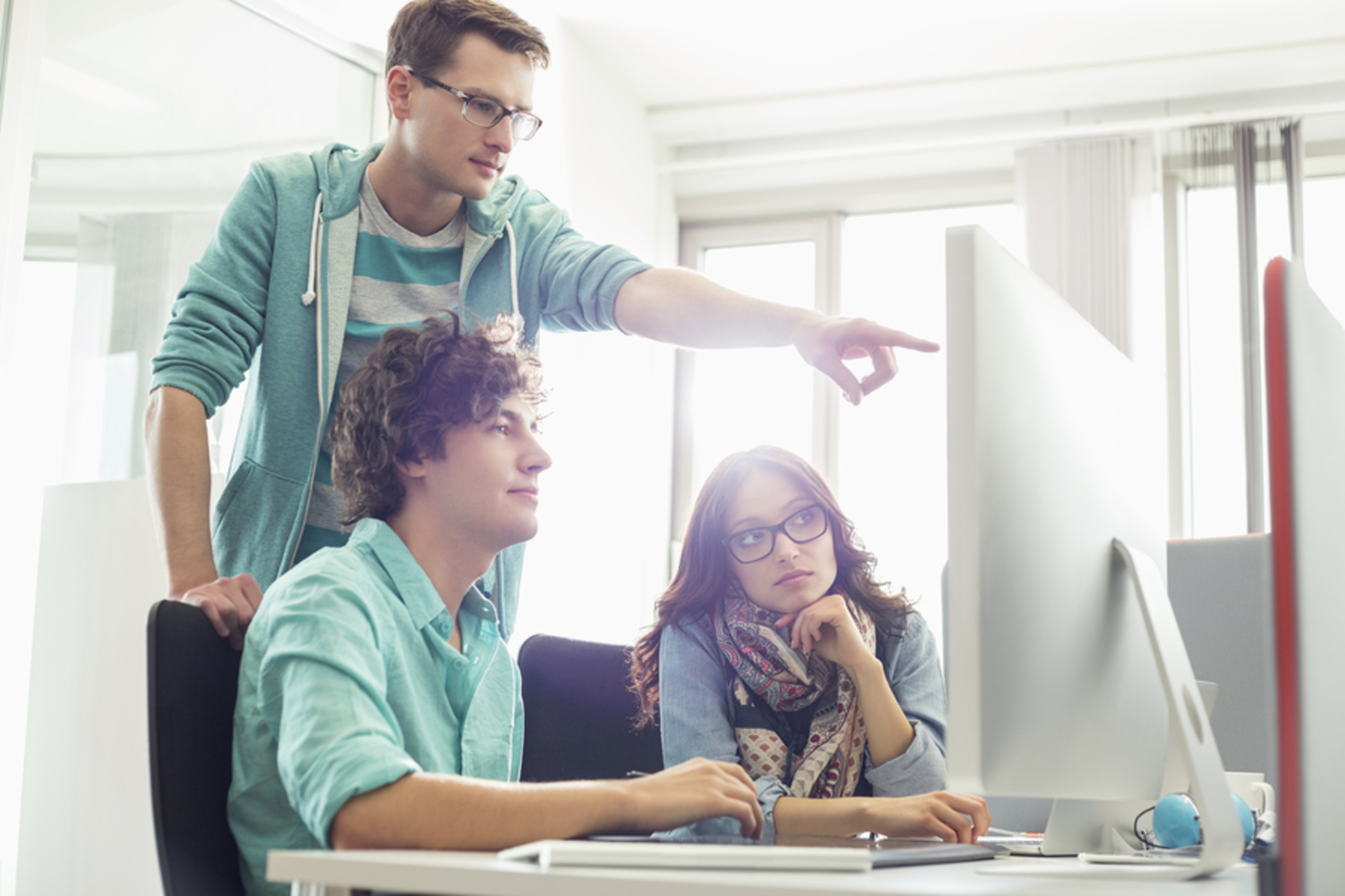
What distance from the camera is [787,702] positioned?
5.69 feet

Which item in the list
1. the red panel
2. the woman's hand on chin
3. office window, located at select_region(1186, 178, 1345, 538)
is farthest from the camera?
office window, located at select_region(1186, 178, 1345, 538)

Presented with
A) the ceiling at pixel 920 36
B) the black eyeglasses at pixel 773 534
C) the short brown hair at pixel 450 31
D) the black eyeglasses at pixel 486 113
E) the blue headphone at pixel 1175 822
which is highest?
the ceiling at pixel 920 36

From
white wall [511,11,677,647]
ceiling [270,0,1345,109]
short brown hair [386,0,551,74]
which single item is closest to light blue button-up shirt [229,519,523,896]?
short brown hair [386,0,551,74]

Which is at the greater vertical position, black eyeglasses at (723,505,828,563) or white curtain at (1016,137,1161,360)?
white curtain at (1016,137,1161,360)

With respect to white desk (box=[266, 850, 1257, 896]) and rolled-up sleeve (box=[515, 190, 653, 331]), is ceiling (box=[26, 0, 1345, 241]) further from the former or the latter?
white desk (box=[266, 850, 1257, 896])

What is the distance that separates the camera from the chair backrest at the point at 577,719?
65.9 inches

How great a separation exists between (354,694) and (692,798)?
0.89ft

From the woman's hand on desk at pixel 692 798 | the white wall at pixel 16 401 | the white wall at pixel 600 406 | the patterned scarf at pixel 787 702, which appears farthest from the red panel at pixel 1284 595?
the white wall at pixel 600 406

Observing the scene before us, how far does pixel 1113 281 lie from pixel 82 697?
10.9 ft

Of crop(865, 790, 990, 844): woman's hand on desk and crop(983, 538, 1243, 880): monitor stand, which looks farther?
crop(865, 790, 990, 844): woman's hand on desk

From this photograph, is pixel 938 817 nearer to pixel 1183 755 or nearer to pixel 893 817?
pixel 893 817

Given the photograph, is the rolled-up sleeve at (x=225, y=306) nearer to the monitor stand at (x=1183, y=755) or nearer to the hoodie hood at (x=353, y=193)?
the hoodie hood at (x=353, y=193)

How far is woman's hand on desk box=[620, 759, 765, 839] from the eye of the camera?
91cm

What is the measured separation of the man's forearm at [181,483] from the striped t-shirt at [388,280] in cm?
14
